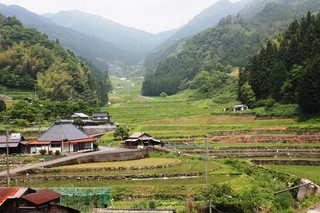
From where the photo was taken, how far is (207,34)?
16838cm

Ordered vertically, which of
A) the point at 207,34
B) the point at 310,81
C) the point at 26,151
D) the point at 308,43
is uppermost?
the point at 207,34

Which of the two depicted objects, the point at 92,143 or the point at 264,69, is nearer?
the point at 92,143

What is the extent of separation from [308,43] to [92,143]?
3474 cm

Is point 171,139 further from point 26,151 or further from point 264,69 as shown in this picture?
point 264,69

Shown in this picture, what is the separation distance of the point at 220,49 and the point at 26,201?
134 meters

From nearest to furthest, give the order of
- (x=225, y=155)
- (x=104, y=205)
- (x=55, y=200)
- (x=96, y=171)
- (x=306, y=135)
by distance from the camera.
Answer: (x=55, y=200) → (x=104, y=205) → (x=96, y=171) → (x=225, y=155) → (x=306, y=135)

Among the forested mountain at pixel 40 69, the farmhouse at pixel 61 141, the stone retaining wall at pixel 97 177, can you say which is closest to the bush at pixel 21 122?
the farmhouse at pixel 61 141

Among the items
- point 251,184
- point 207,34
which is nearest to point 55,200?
point 251,184

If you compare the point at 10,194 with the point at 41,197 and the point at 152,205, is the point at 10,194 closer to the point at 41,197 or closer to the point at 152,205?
the point at 41,197

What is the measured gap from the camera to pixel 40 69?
9456cm

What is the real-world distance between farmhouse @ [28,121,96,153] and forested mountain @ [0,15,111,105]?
39.4m

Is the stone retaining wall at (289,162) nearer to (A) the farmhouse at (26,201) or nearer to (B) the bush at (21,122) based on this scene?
(A) the farmhouse at (26,201)

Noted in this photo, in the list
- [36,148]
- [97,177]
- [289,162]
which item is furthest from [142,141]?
[289,162]

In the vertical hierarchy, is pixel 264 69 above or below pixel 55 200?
above
